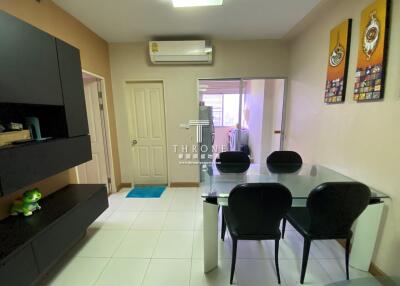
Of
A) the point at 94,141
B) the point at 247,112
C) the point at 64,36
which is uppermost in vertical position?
the point at 64,36

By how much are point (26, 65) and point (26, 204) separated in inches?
46.5

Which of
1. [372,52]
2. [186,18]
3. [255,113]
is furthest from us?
[255,113]

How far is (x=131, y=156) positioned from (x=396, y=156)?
11.9 ft

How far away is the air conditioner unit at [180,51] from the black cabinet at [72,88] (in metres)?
1.33

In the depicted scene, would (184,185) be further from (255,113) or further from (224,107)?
(255,113)

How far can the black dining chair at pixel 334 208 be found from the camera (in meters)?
1.36

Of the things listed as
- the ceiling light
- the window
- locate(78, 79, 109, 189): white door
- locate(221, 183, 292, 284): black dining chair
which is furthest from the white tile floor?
the ceiling light

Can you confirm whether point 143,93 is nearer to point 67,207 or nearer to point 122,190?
→ point 122,190

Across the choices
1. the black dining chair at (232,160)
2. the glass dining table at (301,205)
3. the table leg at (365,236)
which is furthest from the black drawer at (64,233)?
the table leg at (365,236)

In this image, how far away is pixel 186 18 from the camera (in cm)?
252

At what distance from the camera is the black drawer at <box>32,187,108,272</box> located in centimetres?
145

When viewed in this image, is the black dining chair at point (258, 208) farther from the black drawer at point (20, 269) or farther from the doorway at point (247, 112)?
the doorway at point (247, 112)

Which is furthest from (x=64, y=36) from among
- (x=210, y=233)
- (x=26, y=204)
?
(x=210, y=233)

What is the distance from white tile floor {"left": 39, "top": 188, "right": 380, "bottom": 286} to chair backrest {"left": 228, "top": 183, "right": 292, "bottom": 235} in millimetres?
517
